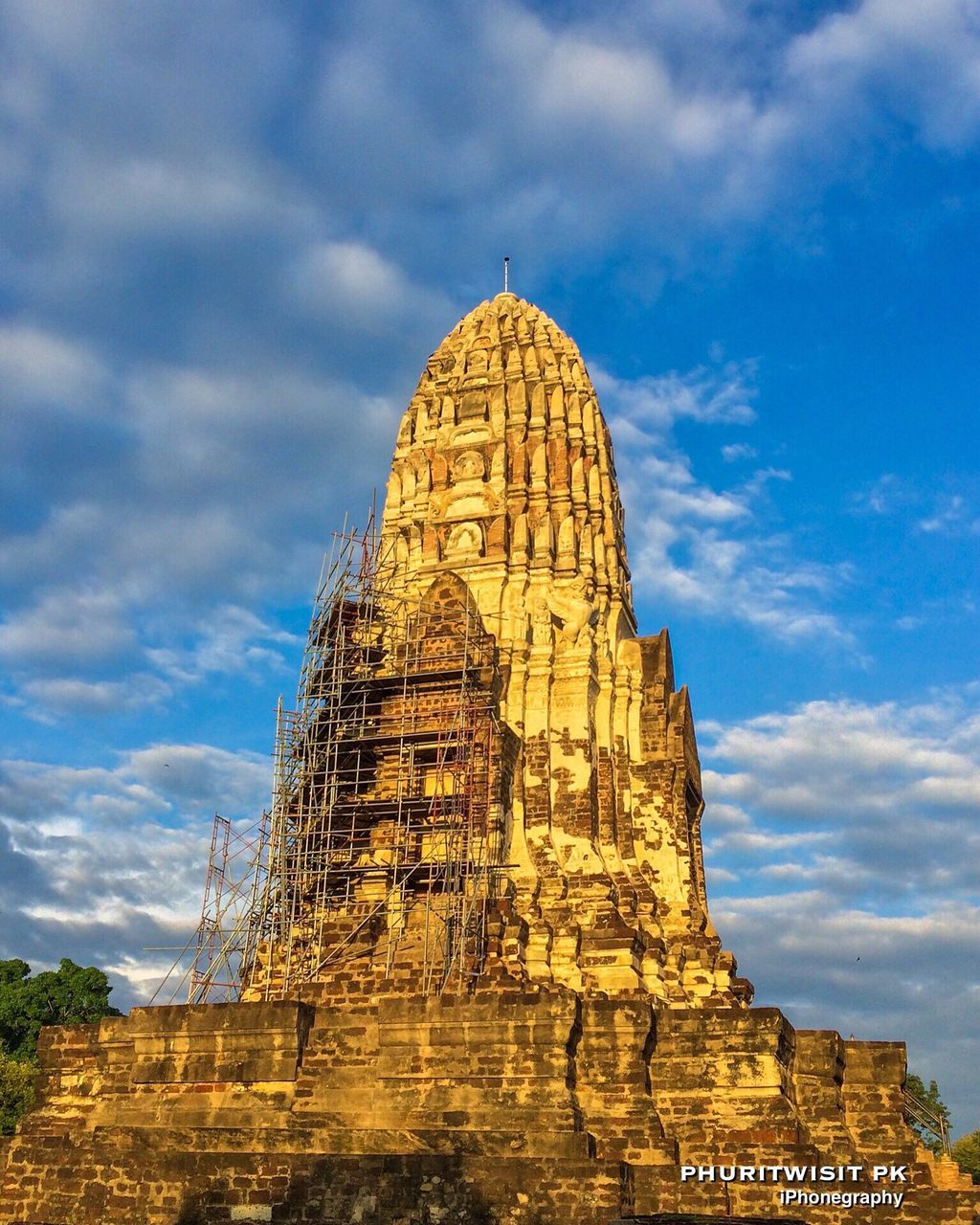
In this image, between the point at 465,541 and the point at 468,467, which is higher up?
the point at 468,467

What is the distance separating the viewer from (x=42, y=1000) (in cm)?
3834

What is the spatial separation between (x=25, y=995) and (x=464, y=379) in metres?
23.3

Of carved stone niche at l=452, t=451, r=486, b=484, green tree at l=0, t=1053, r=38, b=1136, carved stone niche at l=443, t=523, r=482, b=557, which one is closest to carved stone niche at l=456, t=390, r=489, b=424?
carved stone niche at l=452, t=451, r=486, b=484

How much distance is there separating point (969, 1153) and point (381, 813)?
92.2 feet

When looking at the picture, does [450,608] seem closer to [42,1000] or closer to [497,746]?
[497,746]

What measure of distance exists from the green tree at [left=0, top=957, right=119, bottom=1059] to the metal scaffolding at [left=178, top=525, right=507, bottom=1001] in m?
16.0

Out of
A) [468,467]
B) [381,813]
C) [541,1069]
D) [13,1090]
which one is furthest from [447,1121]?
[13,1090]

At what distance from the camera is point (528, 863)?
2480 cm

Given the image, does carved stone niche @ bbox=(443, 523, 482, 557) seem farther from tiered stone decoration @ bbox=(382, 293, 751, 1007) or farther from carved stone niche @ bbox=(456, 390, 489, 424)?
carved stone niche @ bbox=(456, 390, 489, 424)

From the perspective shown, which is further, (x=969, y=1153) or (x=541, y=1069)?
(x=969, y=1153)

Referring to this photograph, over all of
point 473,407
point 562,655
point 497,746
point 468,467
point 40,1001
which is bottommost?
point 40,1001

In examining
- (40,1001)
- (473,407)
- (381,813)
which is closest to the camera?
(381,813)

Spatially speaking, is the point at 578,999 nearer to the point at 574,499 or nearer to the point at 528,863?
the point at 528,863

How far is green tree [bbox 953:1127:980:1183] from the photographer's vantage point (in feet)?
131
